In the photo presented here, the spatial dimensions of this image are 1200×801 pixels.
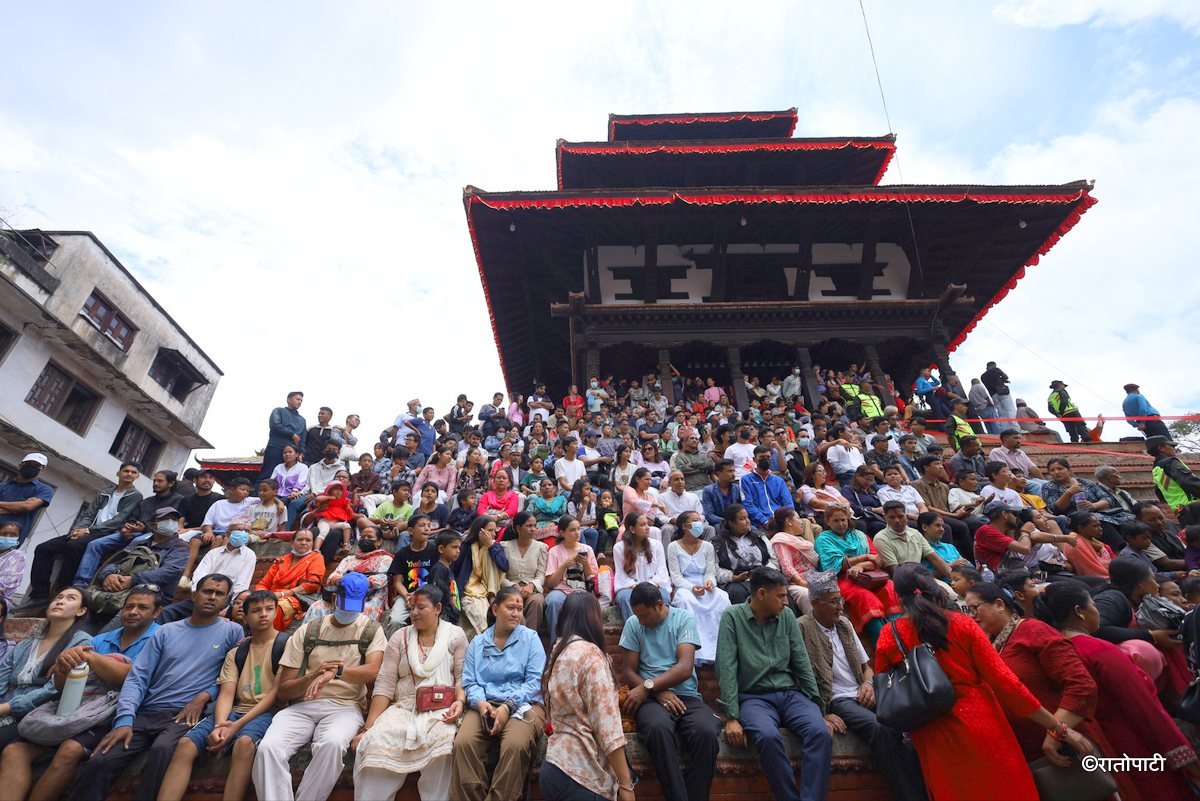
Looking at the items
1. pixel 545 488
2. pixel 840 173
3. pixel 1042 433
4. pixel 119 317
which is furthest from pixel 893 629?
pixel 119 317

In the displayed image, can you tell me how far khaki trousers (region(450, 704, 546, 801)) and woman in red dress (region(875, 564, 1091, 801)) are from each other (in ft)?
7.50

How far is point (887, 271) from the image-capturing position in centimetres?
1529

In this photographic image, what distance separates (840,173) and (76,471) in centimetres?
2427

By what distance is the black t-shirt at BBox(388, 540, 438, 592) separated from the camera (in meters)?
5.39

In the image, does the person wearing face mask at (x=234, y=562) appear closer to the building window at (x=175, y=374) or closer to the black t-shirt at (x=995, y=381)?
the black t-shirt at (x=995, y=381)

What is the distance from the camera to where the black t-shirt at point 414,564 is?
5395 mm

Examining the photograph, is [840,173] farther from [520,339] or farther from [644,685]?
[644,685]

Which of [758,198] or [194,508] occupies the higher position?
[758,198]

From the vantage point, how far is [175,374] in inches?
853

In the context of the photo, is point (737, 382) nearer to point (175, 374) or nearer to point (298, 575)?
point (298, 575)

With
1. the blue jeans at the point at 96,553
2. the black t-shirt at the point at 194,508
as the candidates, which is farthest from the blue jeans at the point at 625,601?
the blue jeans at the point at 96,553

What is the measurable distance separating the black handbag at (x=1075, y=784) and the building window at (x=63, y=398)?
70.8ft

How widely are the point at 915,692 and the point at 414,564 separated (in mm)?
4397

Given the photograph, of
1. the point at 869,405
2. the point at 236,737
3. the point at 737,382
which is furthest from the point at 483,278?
the point at 236,737
